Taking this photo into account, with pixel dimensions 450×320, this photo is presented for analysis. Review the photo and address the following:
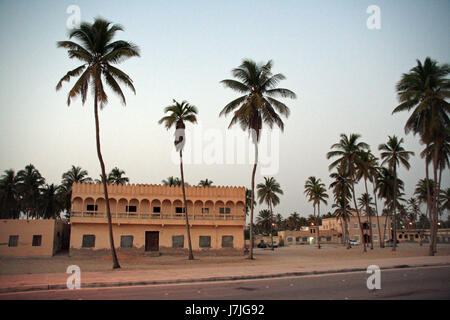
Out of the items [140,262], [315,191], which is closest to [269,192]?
[315,191]

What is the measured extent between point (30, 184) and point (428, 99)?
198 ft

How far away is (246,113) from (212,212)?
14.4 m

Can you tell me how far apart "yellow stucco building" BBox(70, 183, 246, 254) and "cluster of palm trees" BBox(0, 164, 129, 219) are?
2061 centimetres

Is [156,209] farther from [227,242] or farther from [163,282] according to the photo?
[163,282]

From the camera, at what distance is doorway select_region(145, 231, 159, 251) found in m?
38.9

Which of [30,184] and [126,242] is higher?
[30,184]

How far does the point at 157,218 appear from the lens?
3922cm

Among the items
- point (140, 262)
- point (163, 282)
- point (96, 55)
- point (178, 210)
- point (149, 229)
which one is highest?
point (96, 55)

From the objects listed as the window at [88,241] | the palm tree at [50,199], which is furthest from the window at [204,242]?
the palm tree at [50,199]

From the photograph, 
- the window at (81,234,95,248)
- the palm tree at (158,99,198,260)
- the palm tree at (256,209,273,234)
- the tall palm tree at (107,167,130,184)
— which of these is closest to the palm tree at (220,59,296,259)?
the palm tree at (158,99,198,260)

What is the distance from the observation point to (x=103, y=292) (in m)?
13.1

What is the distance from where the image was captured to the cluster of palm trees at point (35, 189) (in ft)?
198

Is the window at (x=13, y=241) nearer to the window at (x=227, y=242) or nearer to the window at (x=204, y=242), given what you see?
the window at (x=204, y=242)

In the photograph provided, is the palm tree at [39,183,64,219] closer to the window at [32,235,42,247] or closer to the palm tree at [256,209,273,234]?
the window at [32,235,42,247]
